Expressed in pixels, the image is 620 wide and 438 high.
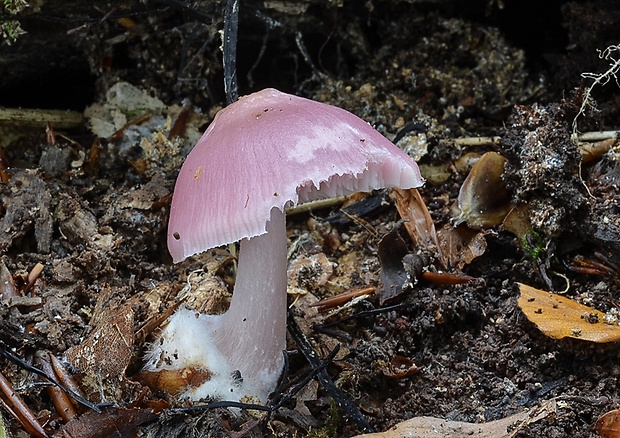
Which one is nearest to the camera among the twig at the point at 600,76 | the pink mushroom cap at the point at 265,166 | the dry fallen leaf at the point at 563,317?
the pink mushroom cap at the point at 265,166

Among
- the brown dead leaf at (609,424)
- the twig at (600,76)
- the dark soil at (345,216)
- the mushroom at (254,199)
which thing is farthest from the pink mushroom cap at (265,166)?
the twig at (600,76)

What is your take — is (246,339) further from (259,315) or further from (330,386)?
(330,386)

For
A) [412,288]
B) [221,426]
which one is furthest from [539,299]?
[221,426]

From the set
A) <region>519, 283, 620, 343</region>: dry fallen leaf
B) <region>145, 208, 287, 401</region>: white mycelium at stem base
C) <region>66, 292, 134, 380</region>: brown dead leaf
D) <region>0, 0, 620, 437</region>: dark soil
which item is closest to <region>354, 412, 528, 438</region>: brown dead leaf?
<region>0, 0, 620, 437</region>: dark soil

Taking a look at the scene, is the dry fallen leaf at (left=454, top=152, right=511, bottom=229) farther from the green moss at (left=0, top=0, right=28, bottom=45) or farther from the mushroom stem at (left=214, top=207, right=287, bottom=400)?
the green moss at (left=0, top=0, right=28, bottom=45)

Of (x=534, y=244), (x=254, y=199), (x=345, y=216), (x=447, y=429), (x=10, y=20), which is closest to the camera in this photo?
(x=254, y=199)

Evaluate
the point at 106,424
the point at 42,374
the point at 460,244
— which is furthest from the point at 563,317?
the point at 42,374

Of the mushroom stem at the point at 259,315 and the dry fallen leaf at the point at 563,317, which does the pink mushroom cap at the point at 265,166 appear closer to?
the mushroom stem at the point at 259,315

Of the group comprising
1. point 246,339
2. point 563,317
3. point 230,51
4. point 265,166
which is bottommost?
point 563,317

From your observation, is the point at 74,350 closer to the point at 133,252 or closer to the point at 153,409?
the point at 153,409
